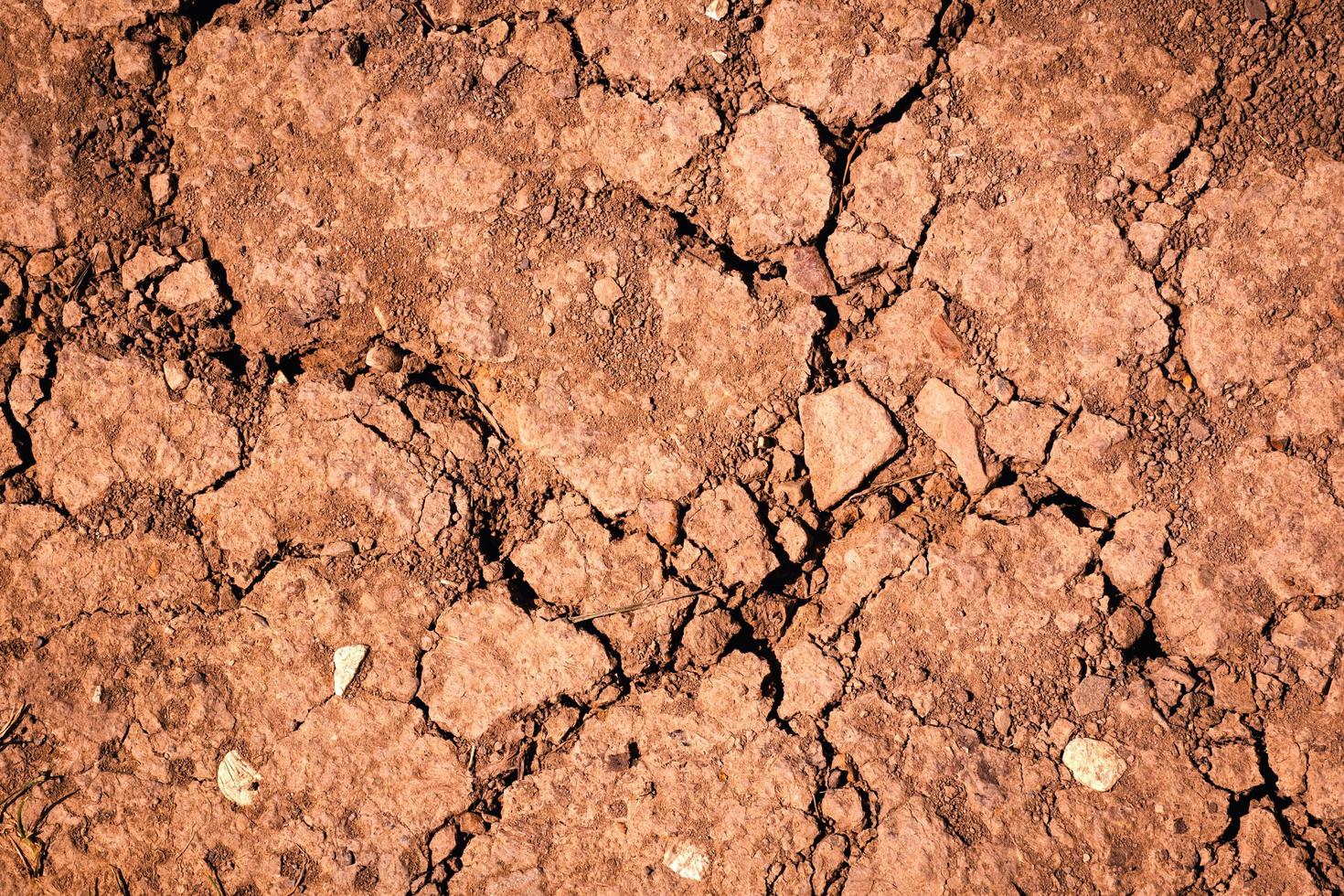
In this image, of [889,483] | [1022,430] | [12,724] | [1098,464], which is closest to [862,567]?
[889,483]

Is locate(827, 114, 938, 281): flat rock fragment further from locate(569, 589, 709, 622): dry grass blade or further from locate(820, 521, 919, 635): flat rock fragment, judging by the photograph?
locate(569, 589, 709, 622): dry grass blade

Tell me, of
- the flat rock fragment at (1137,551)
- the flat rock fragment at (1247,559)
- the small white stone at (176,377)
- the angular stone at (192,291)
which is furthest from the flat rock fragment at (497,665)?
the flat rock fragment at (1247,559)

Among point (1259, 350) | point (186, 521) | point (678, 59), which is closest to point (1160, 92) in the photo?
point (1259, 350)

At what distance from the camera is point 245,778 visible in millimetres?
2188

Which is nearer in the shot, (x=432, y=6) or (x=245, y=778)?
(x=245, y=778)

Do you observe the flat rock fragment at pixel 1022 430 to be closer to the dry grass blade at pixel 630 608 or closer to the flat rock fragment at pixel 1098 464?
the flat rock fragment at pixel 1098 464

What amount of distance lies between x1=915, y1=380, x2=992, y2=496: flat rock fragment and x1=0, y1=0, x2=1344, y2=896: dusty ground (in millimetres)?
13

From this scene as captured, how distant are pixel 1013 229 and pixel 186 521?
2.13m

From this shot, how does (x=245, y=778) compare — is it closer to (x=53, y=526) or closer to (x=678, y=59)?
→ (x=53, y=526)

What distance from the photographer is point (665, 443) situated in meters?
2.22

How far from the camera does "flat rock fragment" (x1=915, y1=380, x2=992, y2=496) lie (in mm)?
2191

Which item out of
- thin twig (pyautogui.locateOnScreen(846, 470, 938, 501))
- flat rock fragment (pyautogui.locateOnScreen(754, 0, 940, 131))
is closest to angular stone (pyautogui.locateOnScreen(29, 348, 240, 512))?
thin twig (pyautogui.locateOnScreen(846, 470, 938, 501))

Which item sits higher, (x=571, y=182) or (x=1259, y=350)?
(x=571, y=182)

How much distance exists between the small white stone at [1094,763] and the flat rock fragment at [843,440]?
2.52 feet
